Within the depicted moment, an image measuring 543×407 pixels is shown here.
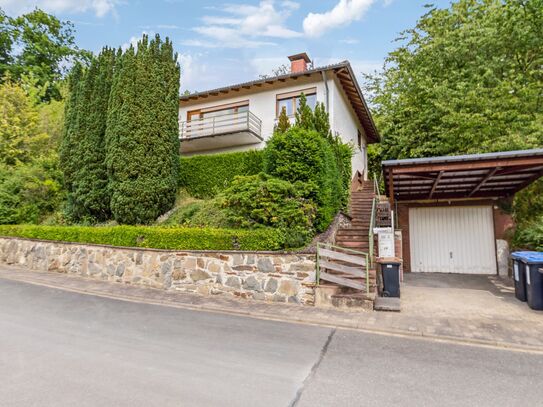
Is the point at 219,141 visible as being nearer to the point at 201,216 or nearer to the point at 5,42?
the point at 201,216

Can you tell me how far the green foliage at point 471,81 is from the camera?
13.1 meters

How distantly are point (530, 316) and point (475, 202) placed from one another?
672 centimetres

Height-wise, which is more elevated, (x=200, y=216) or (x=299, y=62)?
(x=299, y=62)

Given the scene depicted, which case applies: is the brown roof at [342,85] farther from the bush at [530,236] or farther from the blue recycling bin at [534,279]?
the blue recycling bin at [534,279]

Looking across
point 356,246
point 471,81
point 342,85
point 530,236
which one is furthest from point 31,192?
point 471,81

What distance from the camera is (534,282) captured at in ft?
23.2

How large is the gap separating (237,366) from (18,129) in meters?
18.9

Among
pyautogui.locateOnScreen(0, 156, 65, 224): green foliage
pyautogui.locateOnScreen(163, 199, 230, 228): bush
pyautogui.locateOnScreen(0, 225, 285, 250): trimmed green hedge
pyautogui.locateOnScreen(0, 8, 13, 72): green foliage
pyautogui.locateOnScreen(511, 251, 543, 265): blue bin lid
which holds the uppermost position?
pyautogui.locateOnScreen(0, 8, 13, 72): green foliage

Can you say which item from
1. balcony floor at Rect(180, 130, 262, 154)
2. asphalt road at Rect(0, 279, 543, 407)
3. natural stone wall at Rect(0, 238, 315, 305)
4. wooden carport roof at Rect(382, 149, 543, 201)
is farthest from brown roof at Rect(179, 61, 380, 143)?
asphalt road at Rect(0, 279, 543, 407)

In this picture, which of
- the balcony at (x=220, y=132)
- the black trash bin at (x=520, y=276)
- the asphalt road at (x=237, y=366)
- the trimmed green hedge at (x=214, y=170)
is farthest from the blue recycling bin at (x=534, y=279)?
the balcony at (x=220, y=132)

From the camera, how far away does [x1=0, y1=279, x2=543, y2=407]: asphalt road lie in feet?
11.3

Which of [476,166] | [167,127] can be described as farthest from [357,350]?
[167,127]

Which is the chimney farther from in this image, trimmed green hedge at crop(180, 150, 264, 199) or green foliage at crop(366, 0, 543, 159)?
trimmed green hedge at crop(180, 150, 264, 199)

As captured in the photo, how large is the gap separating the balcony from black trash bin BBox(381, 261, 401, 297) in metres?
9.28
